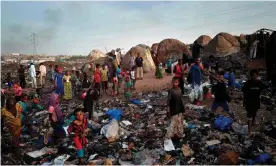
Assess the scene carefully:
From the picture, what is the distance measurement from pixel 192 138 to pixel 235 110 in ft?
9.26

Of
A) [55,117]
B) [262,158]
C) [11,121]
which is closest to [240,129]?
[262,158]

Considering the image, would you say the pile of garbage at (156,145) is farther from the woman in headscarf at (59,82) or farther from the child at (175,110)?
the woman in headscarf at (59,82)

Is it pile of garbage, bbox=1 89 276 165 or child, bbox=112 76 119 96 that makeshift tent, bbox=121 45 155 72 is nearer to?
child, bbox=112 76 119 96

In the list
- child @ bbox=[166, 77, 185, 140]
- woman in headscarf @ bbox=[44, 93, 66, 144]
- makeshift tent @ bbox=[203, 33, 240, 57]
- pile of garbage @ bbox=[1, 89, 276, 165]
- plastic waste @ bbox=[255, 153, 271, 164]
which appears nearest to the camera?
plastic waste @ bbox=[255, 153, 271, 164]

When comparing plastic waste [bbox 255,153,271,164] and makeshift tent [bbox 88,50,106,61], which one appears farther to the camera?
makeshift tent [bbox 88,50,106,61]

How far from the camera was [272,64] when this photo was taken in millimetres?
11828

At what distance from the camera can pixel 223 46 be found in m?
23.6

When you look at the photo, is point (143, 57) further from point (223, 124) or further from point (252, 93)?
point (252, 93)

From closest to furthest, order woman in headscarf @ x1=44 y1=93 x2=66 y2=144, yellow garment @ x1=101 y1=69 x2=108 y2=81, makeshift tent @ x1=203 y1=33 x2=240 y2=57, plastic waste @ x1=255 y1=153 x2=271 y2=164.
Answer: plastic waste @ x1=255 y1=153 x2=271 y2=164
woman in headscarf @ x1=44 y1=93 x2=66 y2=144
yellow garment @ x1=101 y1=69 x2=108 y2=81
makeshift tent @ x1=203 y1=33 x2=240 y2=57

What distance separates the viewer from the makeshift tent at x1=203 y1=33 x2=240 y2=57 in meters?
23.5

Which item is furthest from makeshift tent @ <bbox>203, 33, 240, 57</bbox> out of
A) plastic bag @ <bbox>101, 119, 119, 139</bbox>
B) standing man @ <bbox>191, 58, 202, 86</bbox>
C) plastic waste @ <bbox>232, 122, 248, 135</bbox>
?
plastic bag @ <bbox>101, 119, 119, 139</bbox>

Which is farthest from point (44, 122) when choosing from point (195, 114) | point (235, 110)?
point (235, 110)

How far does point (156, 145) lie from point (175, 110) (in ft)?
3.08

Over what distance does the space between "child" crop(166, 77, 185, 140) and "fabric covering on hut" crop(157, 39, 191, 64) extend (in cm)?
1722
